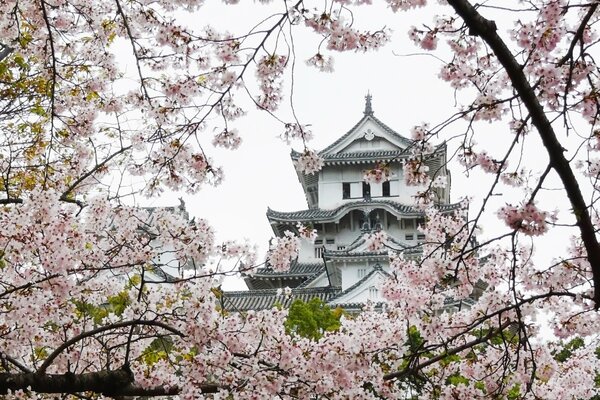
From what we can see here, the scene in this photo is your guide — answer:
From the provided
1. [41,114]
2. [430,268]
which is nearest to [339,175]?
[41,114]

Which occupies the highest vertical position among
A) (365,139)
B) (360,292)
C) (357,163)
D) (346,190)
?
(365,139)

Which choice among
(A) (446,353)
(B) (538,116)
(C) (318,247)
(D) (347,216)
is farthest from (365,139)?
(B) (538,116)

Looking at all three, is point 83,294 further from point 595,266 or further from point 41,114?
point 595,266

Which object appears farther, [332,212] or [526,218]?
[332,212]

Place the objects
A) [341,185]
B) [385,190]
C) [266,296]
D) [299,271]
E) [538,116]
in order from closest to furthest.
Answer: [538,116]
[266,296]
[299,271]
[385,190]
[341,185]

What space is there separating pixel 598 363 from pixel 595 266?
3.88 m

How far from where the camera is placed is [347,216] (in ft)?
95.7

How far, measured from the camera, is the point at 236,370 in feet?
14.4

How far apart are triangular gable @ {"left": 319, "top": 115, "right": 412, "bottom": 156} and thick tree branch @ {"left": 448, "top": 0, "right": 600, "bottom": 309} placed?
86.9 ft

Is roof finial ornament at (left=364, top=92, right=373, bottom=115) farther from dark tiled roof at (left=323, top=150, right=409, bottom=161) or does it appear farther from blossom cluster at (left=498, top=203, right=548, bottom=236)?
blossom cluster at (left=498, top=203, right=548, bottom=236)

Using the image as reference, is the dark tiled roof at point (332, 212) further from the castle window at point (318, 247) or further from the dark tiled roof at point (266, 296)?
the dark tiled roof at point (266, 296)

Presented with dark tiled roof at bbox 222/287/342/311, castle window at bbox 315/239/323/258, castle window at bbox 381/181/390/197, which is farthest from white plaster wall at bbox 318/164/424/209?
dark tiled roof at bbox 222/287/342/311

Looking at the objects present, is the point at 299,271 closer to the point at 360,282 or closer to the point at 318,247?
the point at 318,247

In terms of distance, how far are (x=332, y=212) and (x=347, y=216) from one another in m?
0.79
